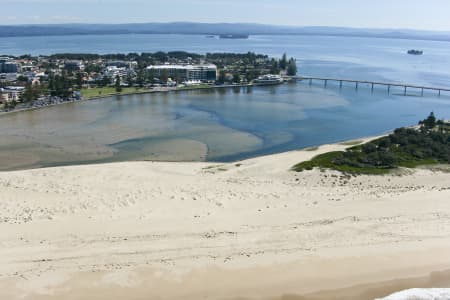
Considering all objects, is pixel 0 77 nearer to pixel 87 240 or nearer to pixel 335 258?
pixel 87 240

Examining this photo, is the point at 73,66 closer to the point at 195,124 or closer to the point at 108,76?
the point at 108,76

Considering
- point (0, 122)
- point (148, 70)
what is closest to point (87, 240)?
point (0, 122)

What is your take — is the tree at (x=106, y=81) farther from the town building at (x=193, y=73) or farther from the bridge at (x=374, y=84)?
the bridge at (x=374, y=84)

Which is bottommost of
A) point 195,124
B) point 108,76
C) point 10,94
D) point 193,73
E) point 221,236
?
point 221,236

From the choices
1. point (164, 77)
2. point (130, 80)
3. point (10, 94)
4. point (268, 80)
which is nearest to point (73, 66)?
point (130, 80)

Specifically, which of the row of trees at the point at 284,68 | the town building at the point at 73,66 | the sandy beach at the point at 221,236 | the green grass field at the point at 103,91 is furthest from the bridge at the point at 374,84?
the sandy beach at the point at 221,236

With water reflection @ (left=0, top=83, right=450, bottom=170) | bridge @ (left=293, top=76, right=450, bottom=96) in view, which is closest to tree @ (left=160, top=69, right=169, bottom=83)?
water reflection @ (left=0, top=83, right=450, bottom=170)

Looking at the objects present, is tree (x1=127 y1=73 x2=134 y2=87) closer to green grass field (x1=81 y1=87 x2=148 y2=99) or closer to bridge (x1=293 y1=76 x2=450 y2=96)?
green grass field (x1=81 y1=87 x2=148 y2=99)
